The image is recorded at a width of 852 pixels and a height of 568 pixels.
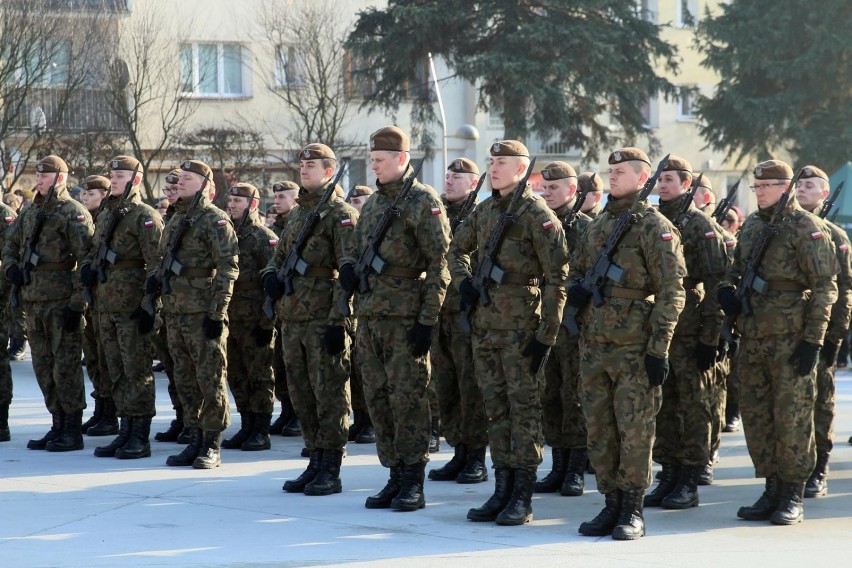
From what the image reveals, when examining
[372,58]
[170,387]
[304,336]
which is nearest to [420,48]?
[372,58]

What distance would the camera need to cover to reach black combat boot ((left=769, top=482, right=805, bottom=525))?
8117mm

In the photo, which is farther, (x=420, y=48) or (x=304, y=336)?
(x=420, y=48)

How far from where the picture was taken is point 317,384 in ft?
29.8

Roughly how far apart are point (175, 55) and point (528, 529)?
22.9 m

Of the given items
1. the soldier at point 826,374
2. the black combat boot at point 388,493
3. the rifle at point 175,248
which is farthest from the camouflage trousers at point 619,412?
the rifle at point 175,248

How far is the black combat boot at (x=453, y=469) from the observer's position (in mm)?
9750

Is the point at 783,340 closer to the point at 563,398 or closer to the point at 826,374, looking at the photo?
the point at 826,374

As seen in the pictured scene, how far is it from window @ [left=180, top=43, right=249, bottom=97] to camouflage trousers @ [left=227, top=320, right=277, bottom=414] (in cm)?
1888

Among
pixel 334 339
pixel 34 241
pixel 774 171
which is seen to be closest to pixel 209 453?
pixel 334 339

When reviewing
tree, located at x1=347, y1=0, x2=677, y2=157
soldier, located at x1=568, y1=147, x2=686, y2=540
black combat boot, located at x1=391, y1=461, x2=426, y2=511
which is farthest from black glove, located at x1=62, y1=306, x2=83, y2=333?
tree, located at x1=347, y1=0, x2=677, y2=157

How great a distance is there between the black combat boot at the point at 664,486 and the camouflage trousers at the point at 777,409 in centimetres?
59

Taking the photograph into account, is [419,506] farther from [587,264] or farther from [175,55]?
[175,55]

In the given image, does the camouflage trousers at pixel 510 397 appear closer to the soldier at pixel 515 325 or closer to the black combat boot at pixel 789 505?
the soldier at pixel 515 325

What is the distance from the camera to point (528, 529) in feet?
26.2
